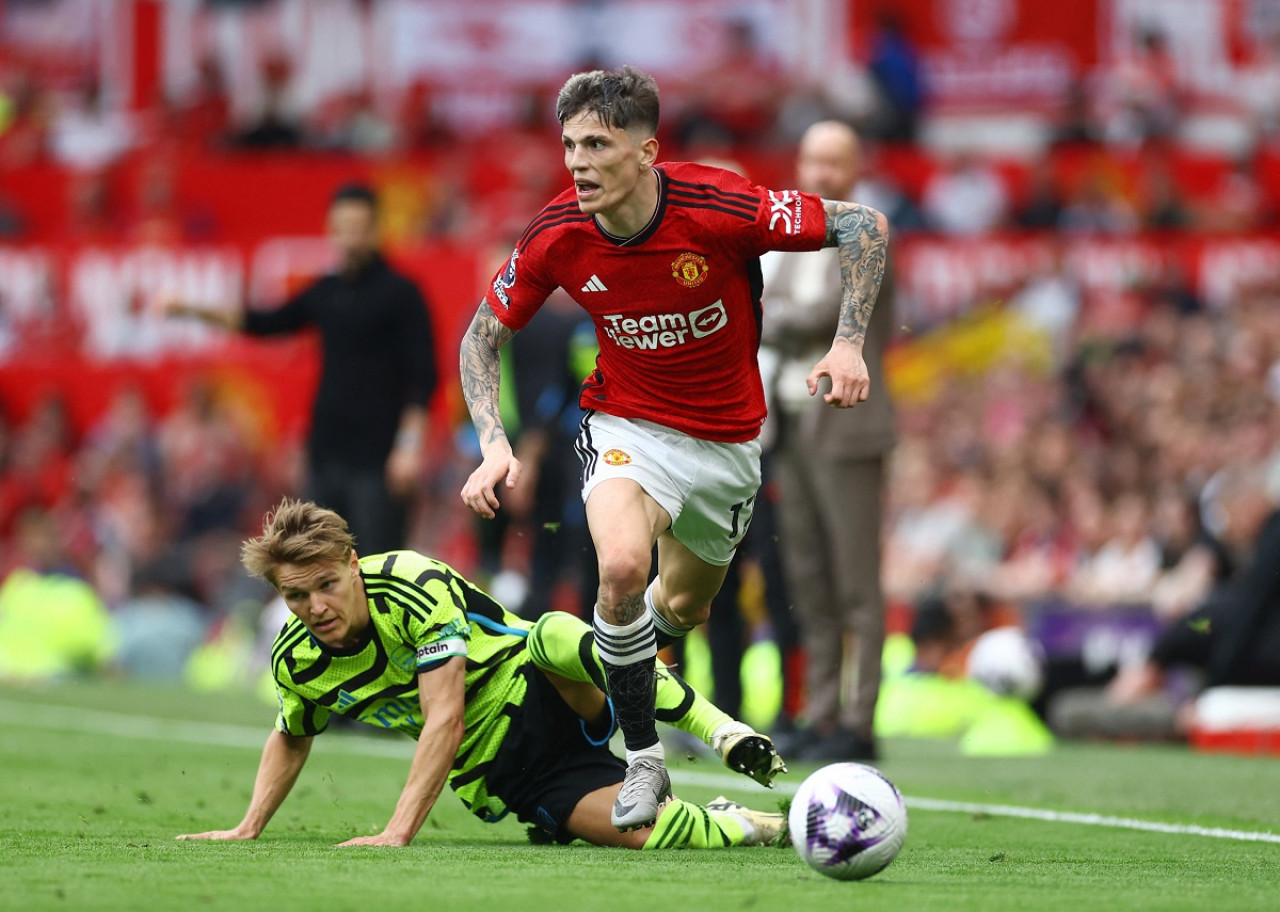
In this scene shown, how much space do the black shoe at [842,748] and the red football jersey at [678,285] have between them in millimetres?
2750

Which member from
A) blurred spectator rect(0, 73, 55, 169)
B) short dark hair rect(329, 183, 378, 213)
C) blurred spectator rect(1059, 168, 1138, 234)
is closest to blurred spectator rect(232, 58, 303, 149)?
blurred spectator rect(0, 73, 55, 169)

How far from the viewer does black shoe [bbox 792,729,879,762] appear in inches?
346

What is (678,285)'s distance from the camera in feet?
20.0

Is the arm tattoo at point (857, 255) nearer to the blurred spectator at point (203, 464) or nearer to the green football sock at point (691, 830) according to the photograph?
the green football sock at point (691, 830)

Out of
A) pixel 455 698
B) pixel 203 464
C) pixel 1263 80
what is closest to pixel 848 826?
pixel 455 698

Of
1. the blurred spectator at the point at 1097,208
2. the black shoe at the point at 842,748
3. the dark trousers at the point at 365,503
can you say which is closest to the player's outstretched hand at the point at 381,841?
the black shoe at the point at 842,748

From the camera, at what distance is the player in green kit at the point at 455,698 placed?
18.7 ft

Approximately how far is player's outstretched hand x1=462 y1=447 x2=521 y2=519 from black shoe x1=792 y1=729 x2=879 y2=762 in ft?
10.7

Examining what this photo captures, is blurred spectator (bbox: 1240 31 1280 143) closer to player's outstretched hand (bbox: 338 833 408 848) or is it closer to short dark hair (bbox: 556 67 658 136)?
short dark hair (bbox: 556 67 658 136)

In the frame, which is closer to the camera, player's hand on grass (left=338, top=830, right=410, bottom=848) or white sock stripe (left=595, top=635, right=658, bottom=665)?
player's hand on grass (left=338, top=830, right=410, bottom=848)

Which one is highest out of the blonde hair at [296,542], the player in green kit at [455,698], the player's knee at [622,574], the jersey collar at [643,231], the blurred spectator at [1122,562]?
the jersey collar at [643,231]

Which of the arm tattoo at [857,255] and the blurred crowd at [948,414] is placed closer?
the arm tattoo at [857,255]

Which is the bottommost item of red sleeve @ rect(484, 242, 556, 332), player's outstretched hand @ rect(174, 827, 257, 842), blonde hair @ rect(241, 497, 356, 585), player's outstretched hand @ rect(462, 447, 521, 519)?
player's outstretched hand @ rect(174, 827, 257, 842)

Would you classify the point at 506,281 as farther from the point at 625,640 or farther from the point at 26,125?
the point at 26,125
